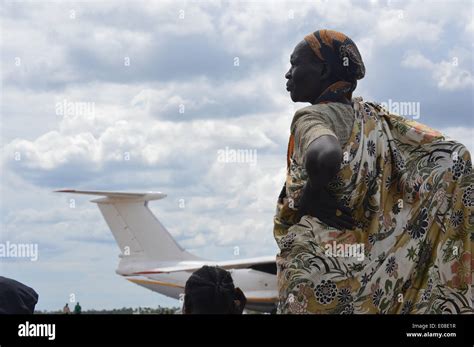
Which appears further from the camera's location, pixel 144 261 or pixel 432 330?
pixel 144 261

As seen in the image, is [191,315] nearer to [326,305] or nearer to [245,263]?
[326,305]

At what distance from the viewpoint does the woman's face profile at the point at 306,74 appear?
8.23ft

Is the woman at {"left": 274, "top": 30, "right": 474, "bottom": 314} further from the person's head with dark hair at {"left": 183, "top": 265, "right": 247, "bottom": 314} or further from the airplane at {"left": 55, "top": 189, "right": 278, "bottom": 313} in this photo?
the airplane at {"left": 55, "top": 189, "right": 278, "bottom": 313}

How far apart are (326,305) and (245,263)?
55.0 ft

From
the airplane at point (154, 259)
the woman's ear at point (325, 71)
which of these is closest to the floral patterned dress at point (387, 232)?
the woman's ear at point (325, 71)

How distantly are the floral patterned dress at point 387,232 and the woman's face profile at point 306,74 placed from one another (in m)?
0.15

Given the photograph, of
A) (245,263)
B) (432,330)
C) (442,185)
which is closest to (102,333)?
(432,330)

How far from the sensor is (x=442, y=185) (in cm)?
246

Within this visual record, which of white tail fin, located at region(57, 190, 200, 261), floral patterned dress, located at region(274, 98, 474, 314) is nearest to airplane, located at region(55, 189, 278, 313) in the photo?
white tail fin, located at region(57, 190, 200, 261)

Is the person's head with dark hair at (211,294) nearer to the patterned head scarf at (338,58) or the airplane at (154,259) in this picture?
the patterned head scarf at (338,58)

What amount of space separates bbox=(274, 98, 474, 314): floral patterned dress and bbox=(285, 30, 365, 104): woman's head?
0.31 ft

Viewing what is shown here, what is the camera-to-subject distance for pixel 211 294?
2072 mm

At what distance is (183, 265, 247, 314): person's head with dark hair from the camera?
2076 millimetres

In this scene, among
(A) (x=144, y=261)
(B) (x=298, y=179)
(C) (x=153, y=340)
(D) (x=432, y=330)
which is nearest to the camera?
(C) (x=153, y=340)
